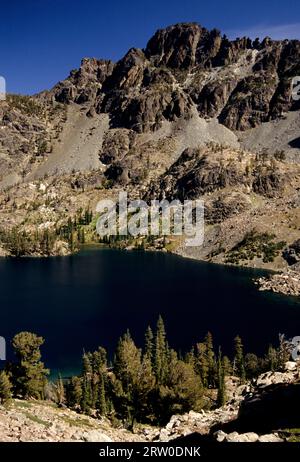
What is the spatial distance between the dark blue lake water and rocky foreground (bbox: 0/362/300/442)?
4343cm

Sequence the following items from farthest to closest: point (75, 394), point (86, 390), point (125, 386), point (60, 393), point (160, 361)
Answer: point (160, 361) < point (125, 386) < point (60, 393) < point (86, 390) < point (75, 394)

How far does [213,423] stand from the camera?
5325 centimetres

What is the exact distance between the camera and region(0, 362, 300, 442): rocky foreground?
3840cm

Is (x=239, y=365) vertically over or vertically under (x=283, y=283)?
under

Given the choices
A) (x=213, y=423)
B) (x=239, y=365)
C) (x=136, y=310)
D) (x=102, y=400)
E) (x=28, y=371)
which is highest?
(x=28, y=371)

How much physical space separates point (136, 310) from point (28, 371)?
7157cm

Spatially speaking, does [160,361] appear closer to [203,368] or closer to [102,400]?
[203,368]

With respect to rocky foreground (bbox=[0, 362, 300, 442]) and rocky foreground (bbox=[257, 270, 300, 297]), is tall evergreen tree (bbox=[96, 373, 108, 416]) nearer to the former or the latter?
rocky foreground (bbox=[0, 362, 300, 442])

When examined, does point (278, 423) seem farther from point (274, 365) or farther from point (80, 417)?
point (274, 365)

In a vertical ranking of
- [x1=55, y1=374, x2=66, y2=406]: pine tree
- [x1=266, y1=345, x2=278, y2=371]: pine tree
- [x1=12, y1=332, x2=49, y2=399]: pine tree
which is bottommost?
[x1=55, y1=374, x2=66, y2=406]: pine tree

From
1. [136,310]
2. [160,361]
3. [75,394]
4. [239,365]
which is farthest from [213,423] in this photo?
[136,310]

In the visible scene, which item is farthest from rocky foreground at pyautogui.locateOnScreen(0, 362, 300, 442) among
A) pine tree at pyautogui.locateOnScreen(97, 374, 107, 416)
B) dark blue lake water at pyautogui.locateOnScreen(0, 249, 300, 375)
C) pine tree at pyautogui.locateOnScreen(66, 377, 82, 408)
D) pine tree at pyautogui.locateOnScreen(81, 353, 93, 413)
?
dark blue lake water at pyautogui.locateOnScreen(0, 249, 300, 375)

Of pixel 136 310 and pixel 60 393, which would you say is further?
pixel 136 310
